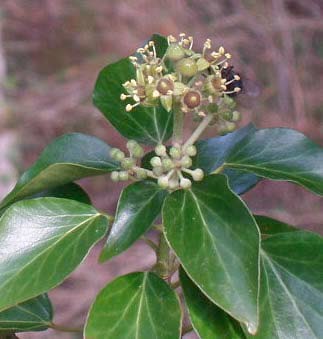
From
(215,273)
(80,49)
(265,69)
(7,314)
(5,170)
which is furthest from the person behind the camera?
(80,49)

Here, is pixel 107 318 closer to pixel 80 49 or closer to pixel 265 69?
pixel 265 69

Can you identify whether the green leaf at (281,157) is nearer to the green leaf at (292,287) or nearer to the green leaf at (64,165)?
the green leaf at (292,287)

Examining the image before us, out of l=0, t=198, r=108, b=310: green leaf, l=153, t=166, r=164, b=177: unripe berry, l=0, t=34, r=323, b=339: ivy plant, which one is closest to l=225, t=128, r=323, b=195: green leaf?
l=0, t=34, r=323, b=339: ivy plant

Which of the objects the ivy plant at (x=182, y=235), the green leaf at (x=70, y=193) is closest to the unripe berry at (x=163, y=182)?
the ivy plant at (x=182, y=235)

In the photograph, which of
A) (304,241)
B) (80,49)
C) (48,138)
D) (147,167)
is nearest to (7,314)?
(147,167)

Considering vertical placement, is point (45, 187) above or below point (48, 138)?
above

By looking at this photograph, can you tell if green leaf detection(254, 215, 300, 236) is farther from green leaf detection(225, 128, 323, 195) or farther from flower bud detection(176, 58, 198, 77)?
flower bud detection(176, 58, 198, 77)

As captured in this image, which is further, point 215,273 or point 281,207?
point 281,207
